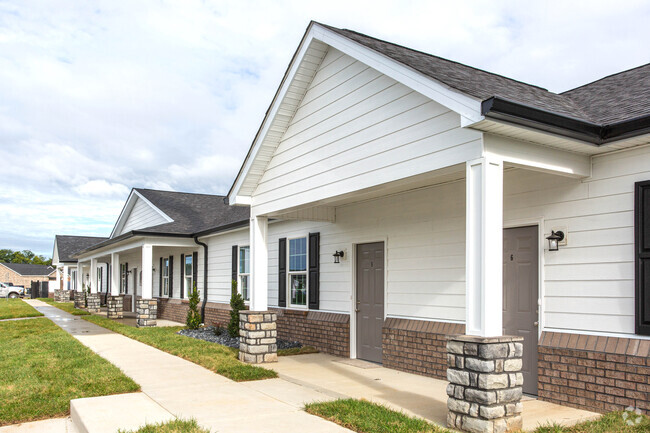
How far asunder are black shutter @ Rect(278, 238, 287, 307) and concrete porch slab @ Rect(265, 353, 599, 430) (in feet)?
8.55

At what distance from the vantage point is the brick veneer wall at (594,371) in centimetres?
568

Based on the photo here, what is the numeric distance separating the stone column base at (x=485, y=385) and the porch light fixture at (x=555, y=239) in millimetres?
1784

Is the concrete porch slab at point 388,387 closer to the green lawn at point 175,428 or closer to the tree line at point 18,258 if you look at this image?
the green lawn at point 175,428

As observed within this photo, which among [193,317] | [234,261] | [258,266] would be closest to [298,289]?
[258,266]

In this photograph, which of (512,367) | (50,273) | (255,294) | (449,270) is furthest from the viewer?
(50,273)

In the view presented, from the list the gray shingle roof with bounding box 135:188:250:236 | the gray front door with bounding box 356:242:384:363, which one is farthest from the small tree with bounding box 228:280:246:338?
the gray front door with bounding box 356:242:384:363

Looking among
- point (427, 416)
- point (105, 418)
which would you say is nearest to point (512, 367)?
point (427, 416)

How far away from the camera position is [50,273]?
70.6 m

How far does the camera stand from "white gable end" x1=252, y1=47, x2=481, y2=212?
629 centimetres

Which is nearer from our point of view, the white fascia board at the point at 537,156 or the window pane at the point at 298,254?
the white fascia board at the point at 537,156

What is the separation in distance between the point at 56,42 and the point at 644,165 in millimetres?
11499

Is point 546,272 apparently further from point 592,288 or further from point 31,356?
point 31,356

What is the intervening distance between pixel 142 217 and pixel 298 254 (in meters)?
13.2

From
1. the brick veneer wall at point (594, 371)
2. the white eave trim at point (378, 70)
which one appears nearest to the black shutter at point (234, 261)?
the white eave trim at point (378, 70)
